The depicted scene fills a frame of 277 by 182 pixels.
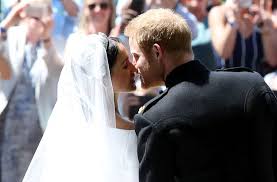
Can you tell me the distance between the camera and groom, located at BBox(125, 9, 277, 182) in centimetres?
230

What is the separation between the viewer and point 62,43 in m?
4.79

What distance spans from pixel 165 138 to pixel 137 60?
31 cm

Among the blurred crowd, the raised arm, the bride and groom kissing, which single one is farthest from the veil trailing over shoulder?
→ the raised arm

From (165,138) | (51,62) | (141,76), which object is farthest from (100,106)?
(51,62)

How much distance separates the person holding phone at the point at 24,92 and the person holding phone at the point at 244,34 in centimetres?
116

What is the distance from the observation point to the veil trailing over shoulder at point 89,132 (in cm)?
263

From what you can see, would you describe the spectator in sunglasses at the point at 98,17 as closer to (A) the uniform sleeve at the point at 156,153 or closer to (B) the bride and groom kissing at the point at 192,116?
(B) the bride and groom kissing at the point at 192,116

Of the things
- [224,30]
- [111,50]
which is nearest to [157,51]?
[111,50]

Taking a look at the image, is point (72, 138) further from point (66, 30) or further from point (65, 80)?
point (66, 30)

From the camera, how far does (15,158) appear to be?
15.1 ft

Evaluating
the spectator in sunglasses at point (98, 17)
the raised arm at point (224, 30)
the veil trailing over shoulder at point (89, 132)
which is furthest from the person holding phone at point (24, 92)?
the veil trailing over shoulder at point (89, 132)

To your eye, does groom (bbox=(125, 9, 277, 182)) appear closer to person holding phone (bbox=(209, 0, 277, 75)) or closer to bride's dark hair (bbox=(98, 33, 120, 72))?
bride's dark hair (bbox=(98, 33, 120, 72))

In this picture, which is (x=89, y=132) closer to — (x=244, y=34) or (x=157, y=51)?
(x=157, y=51)

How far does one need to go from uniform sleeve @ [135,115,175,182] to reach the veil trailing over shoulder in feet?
1.10
